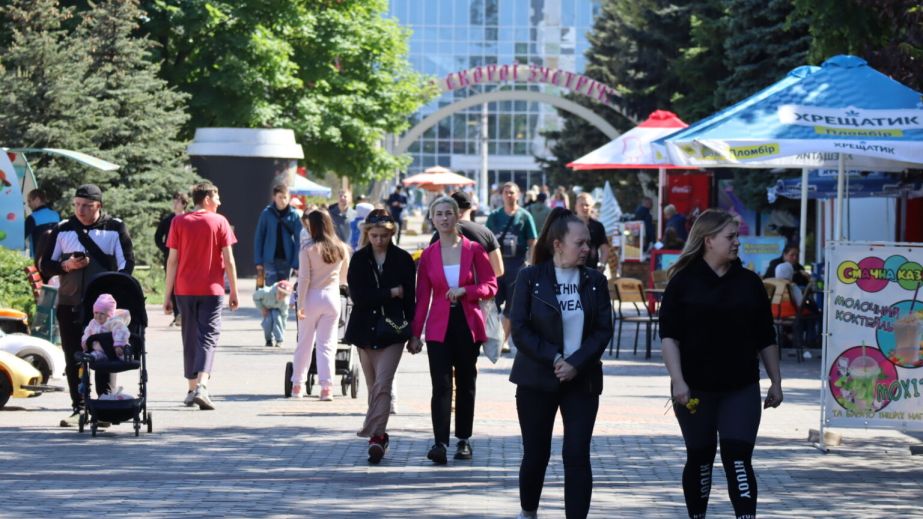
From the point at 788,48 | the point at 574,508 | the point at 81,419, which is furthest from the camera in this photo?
the point at 788,48

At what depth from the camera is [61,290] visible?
12336mm

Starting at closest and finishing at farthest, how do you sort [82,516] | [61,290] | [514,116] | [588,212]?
1. [82,516]
2. [61,290]
3. [588,212]
4. [514,116]

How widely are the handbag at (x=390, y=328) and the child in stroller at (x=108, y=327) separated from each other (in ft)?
6.40

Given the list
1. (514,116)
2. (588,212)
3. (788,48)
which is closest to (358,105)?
(788,48)

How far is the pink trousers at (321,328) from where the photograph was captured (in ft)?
45.0

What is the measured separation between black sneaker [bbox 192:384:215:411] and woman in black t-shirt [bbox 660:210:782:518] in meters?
6.17

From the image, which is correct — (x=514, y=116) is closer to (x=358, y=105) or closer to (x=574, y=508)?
(x=358, y=105)

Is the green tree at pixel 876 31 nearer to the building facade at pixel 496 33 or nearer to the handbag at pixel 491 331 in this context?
the handbag at pixel 491 331

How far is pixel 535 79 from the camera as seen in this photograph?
54000mm

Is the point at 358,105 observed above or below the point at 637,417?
above

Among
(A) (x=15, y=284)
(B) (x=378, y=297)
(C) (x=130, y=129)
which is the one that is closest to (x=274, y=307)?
(A) (x=15, y=284)

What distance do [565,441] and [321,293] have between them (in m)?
6.12

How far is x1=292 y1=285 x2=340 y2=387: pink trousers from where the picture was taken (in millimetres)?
13727

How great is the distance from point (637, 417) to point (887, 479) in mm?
3296
